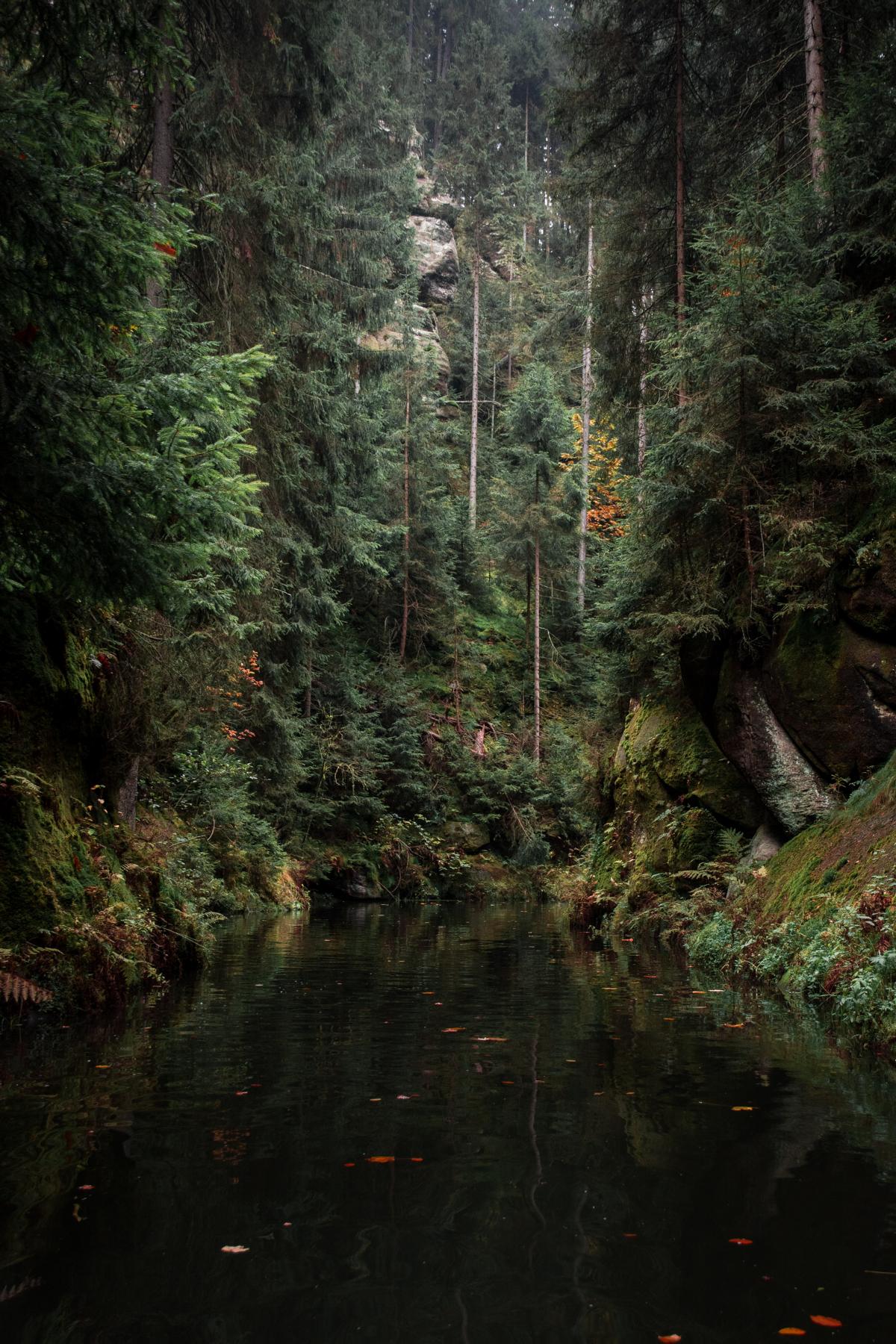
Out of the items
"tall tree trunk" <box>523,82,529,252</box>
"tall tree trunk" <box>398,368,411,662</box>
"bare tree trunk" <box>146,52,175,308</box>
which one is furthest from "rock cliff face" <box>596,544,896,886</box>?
"tall tree trunk" <box>523,82,529,252</box>

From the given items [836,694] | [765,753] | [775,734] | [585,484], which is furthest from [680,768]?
[585,484]

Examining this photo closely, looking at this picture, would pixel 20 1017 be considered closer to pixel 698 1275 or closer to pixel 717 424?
pixel 698 1275

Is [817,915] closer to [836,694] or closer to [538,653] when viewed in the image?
[836,694]

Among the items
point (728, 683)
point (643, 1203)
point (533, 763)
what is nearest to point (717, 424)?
point (728, 683)

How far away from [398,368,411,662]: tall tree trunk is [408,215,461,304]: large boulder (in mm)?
21321

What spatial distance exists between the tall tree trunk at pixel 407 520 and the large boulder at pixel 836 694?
21487 millimetres

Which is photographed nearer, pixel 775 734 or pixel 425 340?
pixel 775 734

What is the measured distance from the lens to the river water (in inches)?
104

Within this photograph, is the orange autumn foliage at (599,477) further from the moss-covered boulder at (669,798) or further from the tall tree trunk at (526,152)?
the moss-covered boulder at (669,798)

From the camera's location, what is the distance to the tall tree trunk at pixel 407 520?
32.7m

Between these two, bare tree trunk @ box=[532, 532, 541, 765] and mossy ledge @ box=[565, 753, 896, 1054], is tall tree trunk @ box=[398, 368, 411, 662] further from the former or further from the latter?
mossy ledge @ box=[565, 753, 896, 1054]

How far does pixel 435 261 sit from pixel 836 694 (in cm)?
5049

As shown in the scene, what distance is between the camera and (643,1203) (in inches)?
135

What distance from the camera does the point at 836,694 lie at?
10.4 meters
